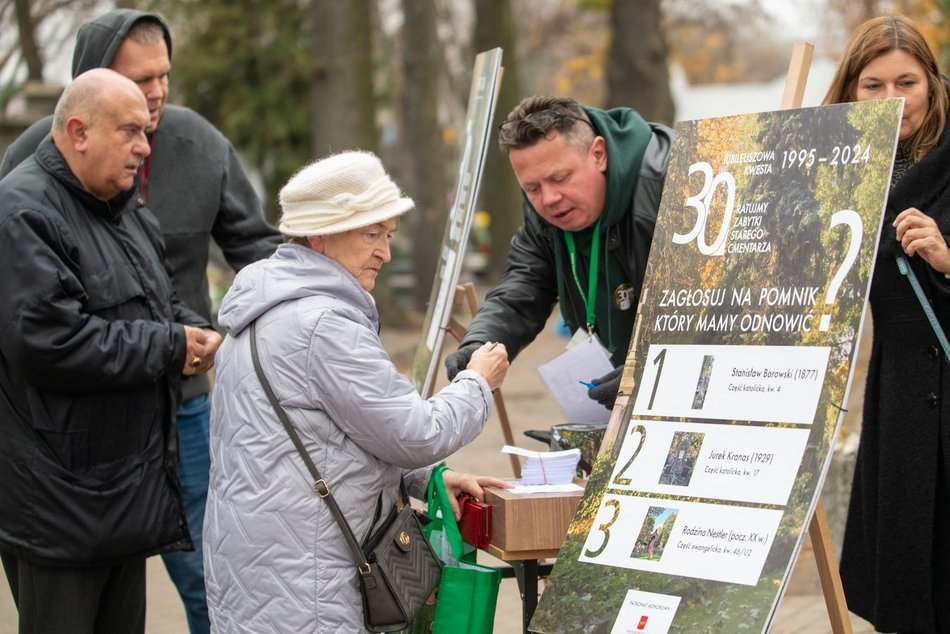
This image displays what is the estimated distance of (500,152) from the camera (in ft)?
54.3

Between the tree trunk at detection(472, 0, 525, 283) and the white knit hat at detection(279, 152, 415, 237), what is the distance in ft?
42.7

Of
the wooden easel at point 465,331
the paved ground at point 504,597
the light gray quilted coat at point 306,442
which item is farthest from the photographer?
the paved ground at point 504,597

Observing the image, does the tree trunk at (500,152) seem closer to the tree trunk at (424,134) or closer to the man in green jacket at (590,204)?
the tree trunk at (424,134)

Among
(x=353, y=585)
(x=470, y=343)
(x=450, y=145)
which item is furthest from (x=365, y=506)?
(x=450, y=145)

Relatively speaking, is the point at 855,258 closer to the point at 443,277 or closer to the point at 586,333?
the point at 586,333

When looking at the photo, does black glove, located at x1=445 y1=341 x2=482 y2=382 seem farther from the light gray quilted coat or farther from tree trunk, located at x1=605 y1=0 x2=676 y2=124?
tree trunk, located at x1=605 y1=0 x2=676 y2=124

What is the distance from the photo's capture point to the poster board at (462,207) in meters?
3.78

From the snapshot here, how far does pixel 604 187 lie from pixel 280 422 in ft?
4.20

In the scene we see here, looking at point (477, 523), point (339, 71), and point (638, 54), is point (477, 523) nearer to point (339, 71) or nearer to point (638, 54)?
point (339, 71)

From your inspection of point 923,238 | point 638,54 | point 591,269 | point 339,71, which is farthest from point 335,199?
point 638,54

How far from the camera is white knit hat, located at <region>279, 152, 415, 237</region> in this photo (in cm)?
281

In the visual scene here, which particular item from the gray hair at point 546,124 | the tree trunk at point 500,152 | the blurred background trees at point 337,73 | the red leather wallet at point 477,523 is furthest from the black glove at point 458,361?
the tree trunk at point 500,152

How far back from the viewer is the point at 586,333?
3.72m

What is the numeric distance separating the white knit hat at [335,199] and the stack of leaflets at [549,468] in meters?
0.81
